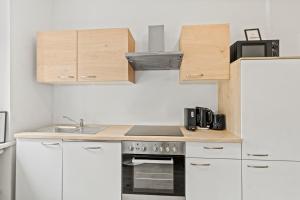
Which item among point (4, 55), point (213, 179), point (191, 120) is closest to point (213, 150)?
point (213, 179)

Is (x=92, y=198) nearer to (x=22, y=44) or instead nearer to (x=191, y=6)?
(x=22, y=44)

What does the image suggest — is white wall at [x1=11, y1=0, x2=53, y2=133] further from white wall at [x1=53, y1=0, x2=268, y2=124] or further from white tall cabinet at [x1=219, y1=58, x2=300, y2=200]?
white tall cabinet at [x1=219, y1=58, x2=300, y2=200]

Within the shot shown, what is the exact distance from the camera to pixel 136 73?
104 inches

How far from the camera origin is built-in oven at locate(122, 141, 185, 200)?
192 centimetres

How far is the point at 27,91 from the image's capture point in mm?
2293

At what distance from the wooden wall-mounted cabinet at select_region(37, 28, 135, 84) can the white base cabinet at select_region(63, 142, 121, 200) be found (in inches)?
28.4

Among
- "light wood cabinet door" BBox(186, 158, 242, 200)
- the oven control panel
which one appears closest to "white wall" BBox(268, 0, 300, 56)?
"light wood cabinet door" BBox(186, 158, 242, 200)

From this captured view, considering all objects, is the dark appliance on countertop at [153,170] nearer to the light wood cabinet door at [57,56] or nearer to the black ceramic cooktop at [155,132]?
the black ceramic cooktop at [155,132]

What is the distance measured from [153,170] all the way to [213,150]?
562mm

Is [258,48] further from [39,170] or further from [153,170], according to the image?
[39,170]

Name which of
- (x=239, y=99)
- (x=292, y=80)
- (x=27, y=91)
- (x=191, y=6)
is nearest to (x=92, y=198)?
(x=27, y=91)

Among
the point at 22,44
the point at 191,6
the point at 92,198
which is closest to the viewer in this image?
Answer: the point at 92,198

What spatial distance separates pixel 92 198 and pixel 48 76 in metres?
1.32

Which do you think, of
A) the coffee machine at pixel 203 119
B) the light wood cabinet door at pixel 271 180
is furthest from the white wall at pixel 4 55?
the light wood cabinet door at pixel 271 180
